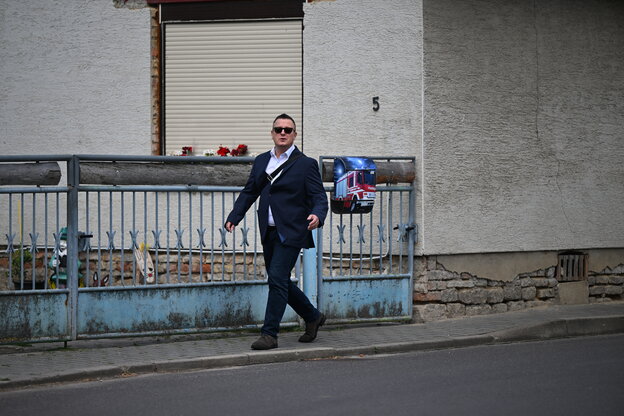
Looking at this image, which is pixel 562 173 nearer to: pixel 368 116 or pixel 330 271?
pixel 368 116

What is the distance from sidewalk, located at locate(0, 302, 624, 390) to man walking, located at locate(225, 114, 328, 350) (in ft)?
1.60

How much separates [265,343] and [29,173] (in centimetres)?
263

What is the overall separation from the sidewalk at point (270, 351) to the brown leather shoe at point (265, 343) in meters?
0.09

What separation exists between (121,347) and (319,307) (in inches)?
83.4

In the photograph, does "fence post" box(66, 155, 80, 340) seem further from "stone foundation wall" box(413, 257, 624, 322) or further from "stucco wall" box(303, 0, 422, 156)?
"stone foundation wall" box(413, 257, 624, 322)

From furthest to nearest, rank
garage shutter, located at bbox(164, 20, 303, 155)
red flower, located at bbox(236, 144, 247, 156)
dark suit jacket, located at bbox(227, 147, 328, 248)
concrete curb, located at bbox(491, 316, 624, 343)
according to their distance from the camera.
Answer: red flower, located at bbox(236, 144, 247, 156)
garage shutter, located at bbox(164, 20, 303, 155)
concrete curb, located at bbox(491, 316, 624, 343)
dark suit jacket, located at bbox(227, 147, 328, 248)

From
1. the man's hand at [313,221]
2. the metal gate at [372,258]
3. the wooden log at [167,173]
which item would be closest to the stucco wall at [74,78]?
the wooden log at [167,173]

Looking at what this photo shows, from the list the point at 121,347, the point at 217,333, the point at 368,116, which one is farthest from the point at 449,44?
the point at 121,347

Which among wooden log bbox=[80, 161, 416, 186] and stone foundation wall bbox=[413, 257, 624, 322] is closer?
wooden log bbox=[80, 161, 416, 186]

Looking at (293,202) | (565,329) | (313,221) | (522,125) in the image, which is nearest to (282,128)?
(293,202)

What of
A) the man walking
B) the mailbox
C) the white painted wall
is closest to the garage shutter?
the white painted wall

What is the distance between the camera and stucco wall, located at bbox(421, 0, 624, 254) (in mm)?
11273

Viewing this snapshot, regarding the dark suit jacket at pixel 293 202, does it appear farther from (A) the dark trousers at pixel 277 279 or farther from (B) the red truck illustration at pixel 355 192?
(B) the red truck illustration at pixel 355 192

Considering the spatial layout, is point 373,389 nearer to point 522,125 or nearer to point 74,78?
point 522,125
